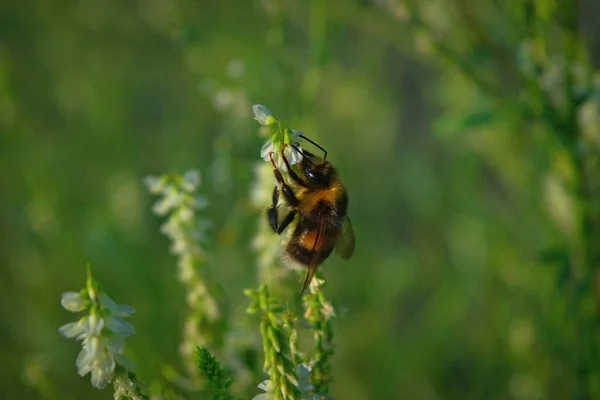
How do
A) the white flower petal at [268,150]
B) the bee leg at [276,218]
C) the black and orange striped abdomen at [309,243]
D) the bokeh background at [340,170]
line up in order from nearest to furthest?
the white flower petal at [268,150]
the black and orange striped abdomen at [309,243]
the bee leg at [276,218]
the bokeh background at [340,170]

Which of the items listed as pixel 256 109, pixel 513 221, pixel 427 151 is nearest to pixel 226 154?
pixel 256 109

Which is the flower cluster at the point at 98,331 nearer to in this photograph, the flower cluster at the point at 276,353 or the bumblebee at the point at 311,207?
the flower cluster at the point at 276,353

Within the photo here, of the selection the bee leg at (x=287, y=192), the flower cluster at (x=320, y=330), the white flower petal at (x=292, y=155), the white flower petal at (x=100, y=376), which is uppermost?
the bee leg at (x=287, y=192)

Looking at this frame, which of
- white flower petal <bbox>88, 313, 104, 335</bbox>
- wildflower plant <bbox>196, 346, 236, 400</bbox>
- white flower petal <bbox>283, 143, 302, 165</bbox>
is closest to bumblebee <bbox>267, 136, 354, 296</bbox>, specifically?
white flower petal <bbox>283, 143, 302, 165</bbox>

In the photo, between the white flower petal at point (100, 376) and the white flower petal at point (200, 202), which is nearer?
the white flower petal at point (100, 376)

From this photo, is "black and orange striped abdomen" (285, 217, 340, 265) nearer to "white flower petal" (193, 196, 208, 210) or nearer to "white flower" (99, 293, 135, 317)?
"white flower petal" (193, 196, 208, 210)

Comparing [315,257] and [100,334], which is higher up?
[315,257]

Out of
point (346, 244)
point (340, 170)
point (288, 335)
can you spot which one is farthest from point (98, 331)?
point (340, 170)

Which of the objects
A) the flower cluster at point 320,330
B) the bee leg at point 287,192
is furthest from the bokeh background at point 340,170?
the bee leg at point 287,192

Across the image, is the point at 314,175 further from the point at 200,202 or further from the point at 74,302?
the point at 74,302
